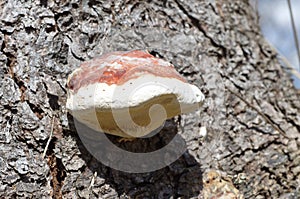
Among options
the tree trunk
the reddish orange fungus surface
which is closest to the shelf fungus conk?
the reddish orange fungus surface

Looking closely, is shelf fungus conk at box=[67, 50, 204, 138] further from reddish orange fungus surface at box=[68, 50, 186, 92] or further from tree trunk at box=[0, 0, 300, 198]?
tree trunk at box=[0, 0, 300, 198]

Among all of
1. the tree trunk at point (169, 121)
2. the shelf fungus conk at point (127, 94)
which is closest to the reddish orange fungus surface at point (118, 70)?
the shelf fungus conk at point (127, 94)

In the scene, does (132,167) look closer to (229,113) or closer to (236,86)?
(229,113)

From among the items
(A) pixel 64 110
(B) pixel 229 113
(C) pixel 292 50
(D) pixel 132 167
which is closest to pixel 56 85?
(A) pixel 64 110

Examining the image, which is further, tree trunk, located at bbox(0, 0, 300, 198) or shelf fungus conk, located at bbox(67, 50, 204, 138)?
tree trunk, located at bbox(0, 0, 300, 198)

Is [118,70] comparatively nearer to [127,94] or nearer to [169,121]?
[127,94]
